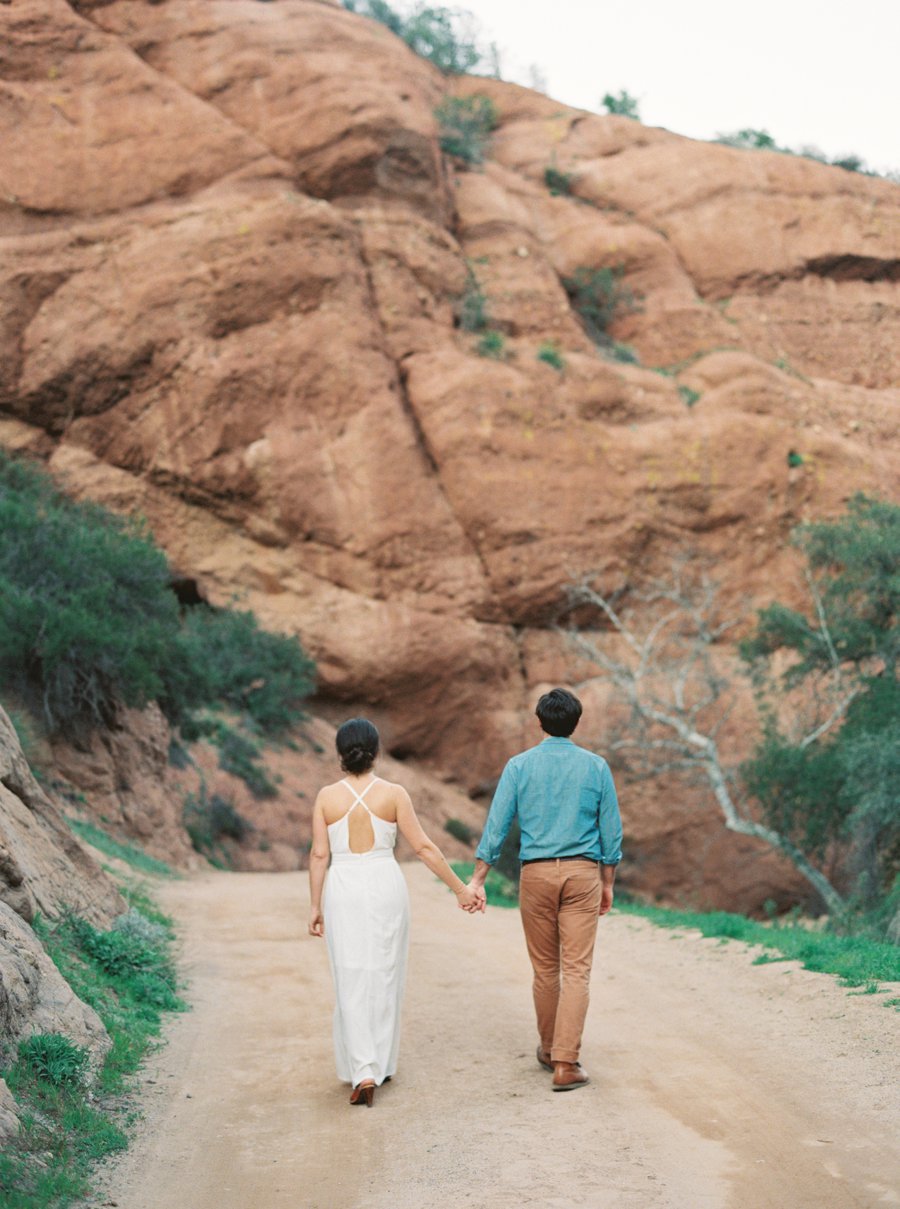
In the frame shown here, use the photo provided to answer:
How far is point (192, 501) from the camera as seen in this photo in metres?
26.9

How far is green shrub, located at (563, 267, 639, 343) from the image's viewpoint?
3291 centimetres

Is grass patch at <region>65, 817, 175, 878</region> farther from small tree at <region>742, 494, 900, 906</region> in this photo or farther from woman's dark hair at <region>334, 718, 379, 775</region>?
small tree at <region>742, 494, 900, 906</region>

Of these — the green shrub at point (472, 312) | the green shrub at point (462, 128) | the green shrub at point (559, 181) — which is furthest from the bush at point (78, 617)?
the green shrub at point (559, 181)

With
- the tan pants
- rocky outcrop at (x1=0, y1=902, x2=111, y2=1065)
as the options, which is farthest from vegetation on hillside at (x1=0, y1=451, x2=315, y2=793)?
the tan pants

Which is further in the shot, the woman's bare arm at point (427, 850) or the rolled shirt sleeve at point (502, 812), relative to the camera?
the rolled shirt sleeve at point (502, 812)

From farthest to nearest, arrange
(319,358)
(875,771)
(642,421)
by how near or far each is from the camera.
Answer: (642,421)
(319,358)
(875,771)

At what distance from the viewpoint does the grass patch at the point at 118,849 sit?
13.8 metres

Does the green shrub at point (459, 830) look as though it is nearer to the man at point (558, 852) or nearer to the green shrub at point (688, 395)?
the green shrub at point (688, 395)

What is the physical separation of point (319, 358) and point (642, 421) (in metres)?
8.34

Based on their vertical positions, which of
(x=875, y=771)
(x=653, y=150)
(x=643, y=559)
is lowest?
(x=875, y=771)

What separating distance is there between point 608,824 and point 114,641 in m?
13.0

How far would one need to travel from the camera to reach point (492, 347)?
28.8m

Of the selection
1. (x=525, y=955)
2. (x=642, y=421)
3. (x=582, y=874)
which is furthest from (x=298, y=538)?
(x=582, y=874)

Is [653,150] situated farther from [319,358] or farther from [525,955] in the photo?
[525,955]
